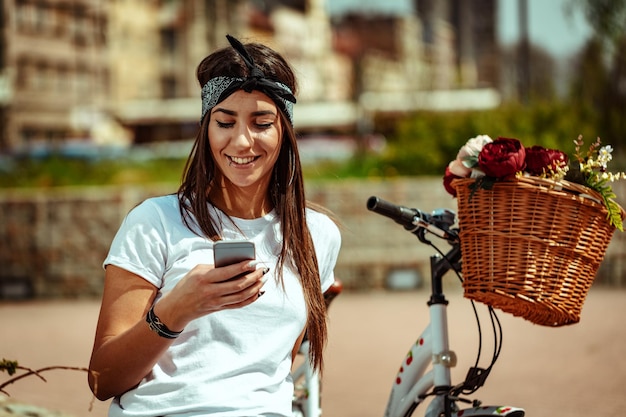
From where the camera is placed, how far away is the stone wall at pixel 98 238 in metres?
13.5

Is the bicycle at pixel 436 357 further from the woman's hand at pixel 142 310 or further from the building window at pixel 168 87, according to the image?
the building window at pixel 168 87

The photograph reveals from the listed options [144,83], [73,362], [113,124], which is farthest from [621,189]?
[144,83]

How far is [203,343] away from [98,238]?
11.1m

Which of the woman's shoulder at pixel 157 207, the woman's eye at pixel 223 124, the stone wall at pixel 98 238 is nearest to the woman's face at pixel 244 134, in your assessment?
the woman's eye at pixel 223 124

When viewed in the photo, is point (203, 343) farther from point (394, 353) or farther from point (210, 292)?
point (394, 353)

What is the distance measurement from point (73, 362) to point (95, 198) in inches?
198

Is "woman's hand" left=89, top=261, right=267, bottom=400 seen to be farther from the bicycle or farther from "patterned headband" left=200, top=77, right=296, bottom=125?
the bicycle

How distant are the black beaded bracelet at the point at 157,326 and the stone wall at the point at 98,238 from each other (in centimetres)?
1093

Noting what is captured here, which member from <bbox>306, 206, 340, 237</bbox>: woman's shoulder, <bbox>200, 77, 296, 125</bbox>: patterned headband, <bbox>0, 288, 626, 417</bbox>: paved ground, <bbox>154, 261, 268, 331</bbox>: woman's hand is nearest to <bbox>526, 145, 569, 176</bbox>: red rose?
<bbox>306, 206, 340, 237</bbox>: woman's shoulder

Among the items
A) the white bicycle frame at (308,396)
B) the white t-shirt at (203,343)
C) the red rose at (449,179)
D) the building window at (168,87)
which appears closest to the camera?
the white t-shirt at (203,343)

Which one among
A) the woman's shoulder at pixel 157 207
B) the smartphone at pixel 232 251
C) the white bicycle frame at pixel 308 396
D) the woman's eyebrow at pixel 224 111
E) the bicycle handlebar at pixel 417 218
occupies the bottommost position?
the white bicycle frame at pixel 308 396

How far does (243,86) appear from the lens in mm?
2797

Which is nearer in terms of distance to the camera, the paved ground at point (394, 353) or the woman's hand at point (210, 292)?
the woman's hand at point (210, 292)

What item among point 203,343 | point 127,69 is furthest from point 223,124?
point 127,69
